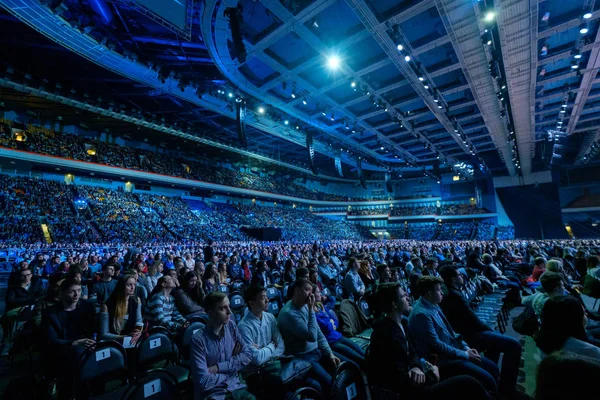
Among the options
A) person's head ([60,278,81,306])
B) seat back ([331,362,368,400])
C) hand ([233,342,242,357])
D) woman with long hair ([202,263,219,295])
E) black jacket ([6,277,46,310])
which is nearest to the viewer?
seat back ([331,362,368,400])

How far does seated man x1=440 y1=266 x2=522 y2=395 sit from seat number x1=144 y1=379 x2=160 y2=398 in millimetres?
3157

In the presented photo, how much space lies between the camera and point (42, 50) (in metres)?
16.2

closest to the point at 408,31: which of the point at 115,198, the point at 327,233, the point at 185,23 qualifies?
the point at 185,23

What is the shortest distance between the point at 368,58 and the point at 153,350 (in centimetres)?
1452

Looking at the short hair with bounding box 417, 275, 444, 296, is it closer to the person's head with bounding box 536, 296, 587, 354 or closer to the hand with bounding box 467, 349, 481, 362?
the hand with bounding box 467, 349, 481, 362

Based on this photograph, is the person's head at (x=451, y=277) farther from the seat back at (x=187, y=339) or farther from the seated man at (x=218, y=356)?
the seat back at (x=187, y=339)

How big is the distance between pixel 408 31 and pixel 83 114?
23.4 m

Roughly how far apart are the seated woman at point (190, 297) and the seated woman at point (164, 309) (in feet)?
0.28

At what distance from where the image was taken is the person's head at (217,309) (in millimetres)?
2383

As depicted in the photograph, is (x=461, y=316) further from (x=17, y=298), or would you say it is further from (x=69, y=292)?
(x=17, y=298)

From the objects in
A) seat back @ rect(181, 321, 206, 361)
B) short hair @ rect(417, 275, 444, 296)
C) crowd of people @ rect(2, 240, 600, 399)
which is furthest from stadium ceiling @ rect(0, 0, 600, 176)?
short hair @ rect(417, 275, 444, 296)

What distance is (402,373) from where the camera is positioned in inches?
85.0

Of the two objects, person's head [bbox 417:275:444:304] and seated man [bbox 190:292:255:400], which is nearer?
seated man [bbox 190:292:255:400]

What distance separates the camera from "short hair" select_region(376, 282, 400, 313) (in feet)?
8.05
